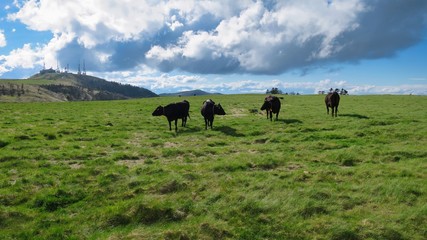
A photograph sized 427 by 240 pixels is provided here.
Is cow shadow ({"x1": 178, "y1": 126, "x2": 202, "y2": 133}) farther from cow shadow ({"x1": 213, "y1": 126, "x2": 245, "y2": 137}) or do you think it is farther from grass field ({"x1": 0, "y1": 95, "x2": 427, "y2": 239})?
grass field ({"x1": 0, "y1": 95, "x2": 427, "y2": 239})

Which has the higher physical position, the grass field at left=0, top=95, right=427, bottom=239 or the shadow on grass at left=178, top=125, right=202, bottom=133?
the shadow on grass at left=178, top=125, right=202, bottom=133

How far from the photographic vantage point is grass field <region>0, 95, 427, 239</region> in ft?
26.1

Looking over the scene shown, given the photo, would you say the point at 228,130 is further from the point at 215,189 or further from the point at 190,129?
the point at 215,189

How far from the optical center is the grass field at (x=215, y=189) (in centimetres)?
796

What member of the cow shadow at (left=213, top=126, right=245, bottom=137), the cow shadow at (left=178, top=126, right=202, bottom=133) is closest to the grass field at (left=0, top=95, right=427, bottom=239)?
the cow shadow at (left=213, top=126, right=245, bottom=137)

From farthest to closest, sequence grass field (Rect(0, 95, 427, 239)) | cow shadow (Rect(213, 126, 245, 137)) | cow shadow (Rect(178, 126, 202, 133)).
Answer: cow shadow (Rect(178, 126, 202, 133)) → cow shadow (Rect(213, 126, 245, 137)) → grass field (Rect(0, 95, 427, 239))

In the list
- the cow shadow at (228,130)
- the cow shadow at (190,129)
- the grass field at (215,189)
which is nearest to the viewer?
the grass field at (215,189)

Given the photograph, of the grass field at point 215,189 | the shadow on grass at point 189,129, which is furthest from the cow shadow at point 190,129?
the grass field at point 215,189

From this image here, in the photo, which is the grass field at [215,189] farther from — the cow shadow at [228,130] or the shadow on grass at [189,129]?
the shadow on grass at [189,129]

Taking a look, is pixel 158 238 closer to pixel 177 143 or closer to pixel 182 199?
pixel 182 199

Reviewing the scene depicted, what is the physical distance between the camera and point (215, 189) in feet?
33.8

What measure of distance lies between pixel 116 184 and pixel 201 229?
4.24 meters

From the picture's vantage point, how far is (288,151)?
1565 cm

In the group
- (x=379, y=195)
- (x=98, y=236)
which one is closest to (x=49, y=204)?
(x=98, y=236)
